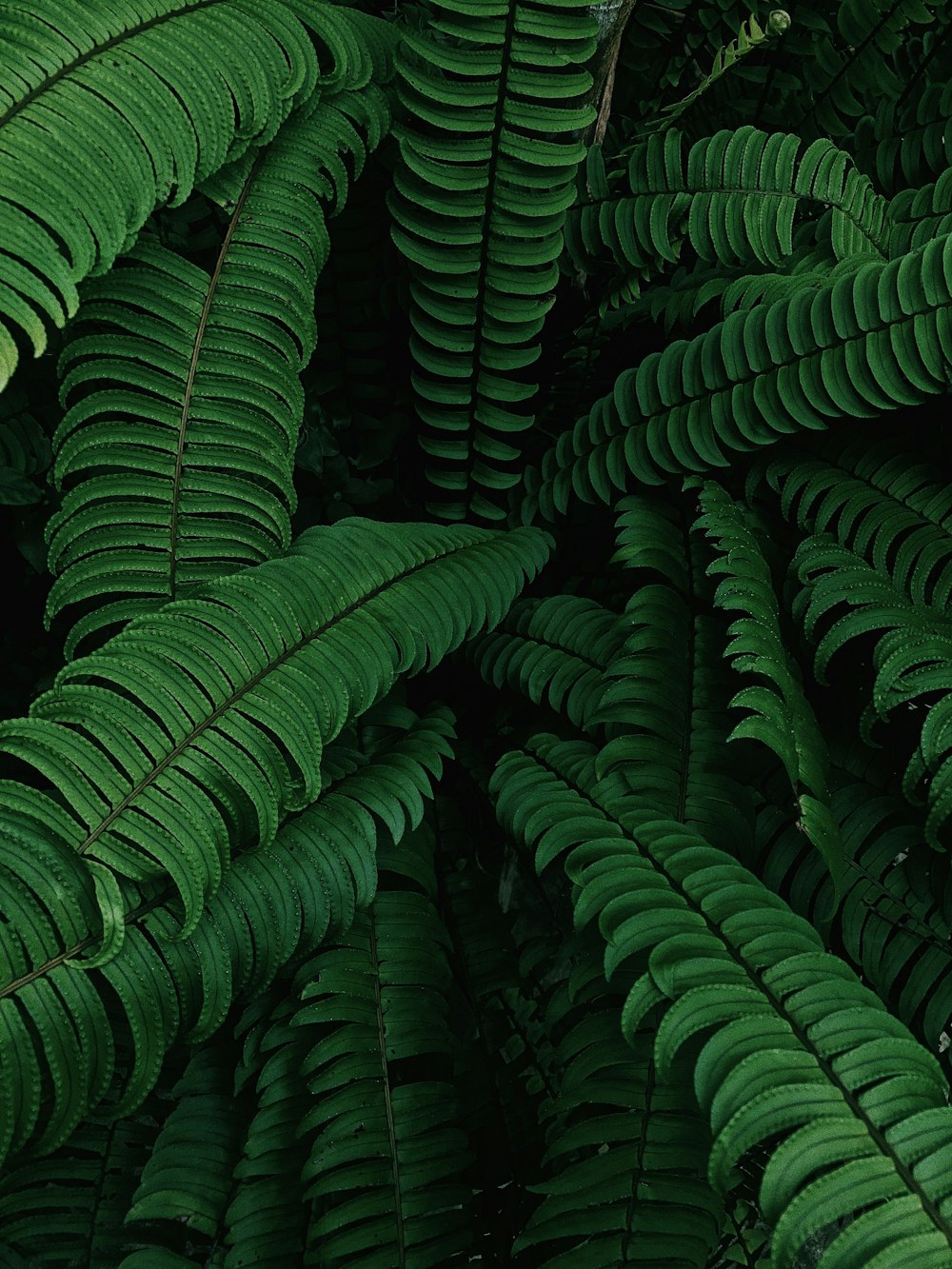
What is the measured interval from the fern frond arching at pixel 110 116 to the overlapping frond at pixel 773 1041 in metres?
1.25

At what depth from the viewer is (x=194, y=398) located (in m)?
2.22

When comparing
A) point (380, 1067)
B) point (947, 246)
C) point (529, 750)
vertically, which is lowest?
point (380, 1067)

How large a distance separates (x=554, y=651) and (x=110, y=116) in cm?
133

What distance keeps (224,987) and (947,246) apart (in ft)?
6.22

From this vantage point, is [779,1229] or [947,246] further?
[947,246]

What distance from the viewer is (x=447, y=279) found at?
2.55 metres

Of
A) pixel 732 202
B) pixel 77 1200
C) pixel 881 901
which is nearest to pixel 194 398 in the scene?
pixel 732 202

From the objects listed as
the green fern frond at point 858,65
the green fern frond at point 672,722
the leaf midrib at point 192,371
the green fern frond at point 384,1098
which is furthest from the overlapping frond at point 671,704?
the green fern frond at point 858,65

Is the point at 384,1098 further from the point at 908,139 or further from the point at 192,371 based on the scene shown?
the point at 908,139

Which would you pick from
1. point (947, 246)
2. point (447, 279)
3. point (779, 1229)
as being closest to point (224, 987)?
point (779, 1229)

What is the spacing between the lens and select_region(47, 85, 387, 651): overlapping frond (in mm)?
2131

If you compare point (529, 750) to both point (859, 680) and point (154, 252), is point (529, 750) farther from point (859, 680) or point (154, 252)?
Answer: point (154, 252)

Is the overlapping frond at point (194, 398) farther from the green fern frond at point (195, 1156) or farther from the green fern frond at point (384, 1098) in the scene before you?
the green fern frond at point (195, 1156)

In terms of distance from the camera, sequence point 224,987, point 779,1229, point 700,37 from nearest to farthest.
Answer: point 779,1229
point 224,987
point 700,37
